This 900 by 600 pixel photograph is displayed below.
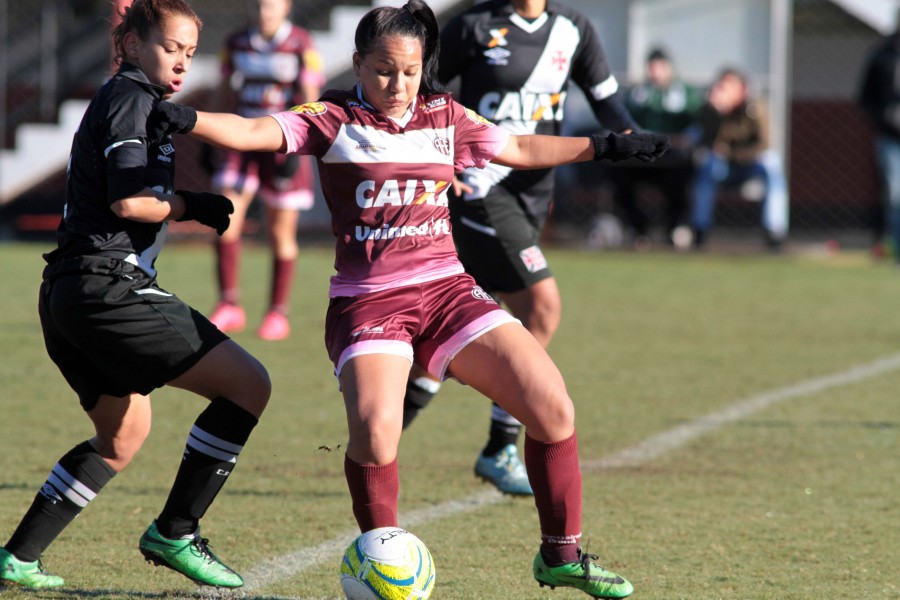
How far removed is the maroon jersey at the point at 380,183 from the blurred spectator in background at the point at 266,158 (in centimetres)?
536

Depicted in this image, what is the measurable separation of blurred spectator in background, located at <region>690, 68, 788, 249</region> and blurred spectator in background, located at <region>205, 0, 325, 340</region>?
25.8 ft

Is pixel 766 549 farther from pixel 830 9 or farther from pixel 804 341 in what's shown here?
pixel 830 9

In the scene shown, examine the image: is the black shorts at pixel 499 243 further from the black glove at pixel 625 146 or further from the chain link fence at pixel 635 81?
the chain link fence at pixel 635 81

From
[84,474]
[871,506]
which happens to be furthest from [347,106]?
[871,506]

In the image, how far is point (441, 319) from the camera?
4.02 meters

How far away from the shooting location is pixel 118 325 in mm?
3766

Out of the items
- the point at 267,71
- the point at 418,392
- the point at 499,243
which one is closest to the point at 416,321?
the point at 418,392

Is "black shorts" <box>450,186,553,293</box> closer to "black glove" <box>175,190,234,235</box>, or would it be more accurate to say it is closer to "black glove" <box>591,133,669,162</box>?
"black glove" <box>591,133,669,162</box>

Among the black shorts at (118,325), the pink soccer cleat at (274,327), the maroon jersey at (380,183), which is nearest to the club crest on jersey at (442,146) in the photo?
the maroon jersey at (380,183)

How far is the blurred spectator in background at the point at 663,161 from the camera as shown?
16516 millimetres

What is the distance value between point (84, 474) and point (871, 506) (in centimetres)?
285

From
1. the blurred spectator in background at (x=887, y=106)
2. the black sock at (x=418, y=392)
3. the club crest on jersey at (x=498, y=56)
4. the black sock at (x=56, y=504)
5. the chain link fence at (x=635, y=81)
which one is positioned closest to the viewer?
the black sock at (x=56, y=504)

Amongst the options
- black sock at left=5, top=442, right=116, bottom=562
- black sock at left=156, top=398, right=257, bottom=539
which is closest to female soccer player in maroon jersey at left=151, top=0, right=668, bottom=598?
black sock at left=156, top=398, right=257, bottom=539

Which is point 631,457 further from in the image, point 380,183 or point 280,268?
point 280,268
